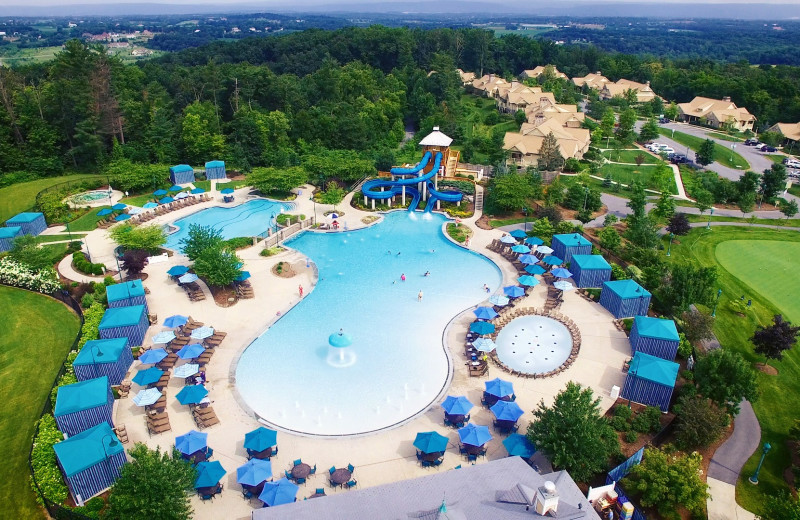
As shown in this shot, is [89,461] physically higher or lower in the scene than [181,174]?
lower

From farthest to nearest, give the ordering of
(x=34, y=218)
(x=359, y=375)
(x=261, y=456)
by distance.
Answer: (x=34, y=218)
(x=359, y=375)
(x=261, y=456)

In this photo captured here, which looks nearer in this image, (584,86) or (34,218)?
(34,218)

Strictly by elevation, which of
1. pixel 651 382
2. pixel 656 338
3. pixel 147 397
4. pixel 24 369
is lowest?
pixel 24 369

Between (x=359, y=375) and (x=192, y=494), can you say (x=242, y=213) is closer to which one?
(x=359, y=375)

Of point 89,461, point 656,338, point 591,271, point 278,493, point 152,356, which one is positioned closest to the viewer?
point 278,493

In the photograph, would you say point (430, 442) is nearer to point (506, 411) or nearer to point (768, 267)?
point (506, 411)

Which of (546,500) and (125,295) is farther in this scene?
(125,295)

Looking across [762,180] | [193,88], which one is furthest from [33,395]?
[762,180]

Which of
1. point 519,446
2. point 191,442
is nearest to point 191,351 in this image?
point 191,442

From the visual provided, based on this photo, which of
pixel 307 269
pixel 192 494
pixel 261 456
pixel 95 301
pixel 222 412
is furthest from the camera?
pixel 307 269
